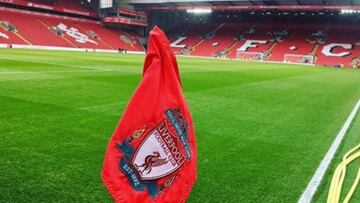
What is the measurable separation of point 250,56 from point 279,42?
5.34 meters

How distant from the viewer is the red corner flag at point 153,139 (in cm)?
243

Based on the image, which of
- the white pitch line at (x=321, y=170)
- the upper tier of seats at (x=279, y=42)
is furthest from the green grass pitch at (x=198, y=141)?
the upper tier of seats at (x=279, y=42)

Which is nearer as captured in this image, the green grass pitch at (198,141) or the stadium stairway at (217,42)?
the green grass pitch at (198,141)

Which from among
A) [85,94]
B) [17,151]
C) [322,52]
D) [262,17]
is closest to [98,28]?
[262,17]

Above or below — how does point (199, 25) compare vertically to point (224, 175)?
below

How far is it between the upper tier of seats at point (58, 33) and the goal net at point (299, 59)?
21092 millimetres

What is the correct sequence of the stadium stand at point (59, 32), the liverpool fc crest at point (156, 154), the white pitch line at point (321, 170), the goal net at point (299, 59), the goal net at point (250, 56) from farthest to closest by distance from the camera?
the goal net at point (250, 56) < the goal net at point (299, 59) < the stadium stand at point (59, 32) < the white pitch line at point (321, 170) < the liverpool fc crest at point (156, 154)

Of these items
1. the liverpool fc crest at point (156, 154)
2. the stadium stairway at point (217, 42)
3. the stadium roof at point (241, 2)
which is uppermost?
the liverpool fc crest at point (156, 154)

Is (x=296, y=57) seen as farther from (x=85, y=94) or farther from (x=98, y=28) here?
(x=85, y=94)

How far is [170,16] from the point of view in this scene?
2623 inches

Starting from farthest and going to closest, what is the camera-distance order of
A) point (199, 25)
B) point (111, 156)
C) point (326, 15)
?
1. point (199, 25)
2. point (326, 15)
3. point (111, 156)

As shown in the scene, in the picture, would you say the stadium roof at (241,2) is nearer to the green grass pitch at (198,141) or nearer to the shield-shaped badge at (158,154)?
the green grass pitch at (198,141)

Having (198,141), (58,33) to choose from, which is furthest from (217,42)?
(198,141)

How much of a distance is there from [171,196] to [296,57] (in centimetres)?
4976
